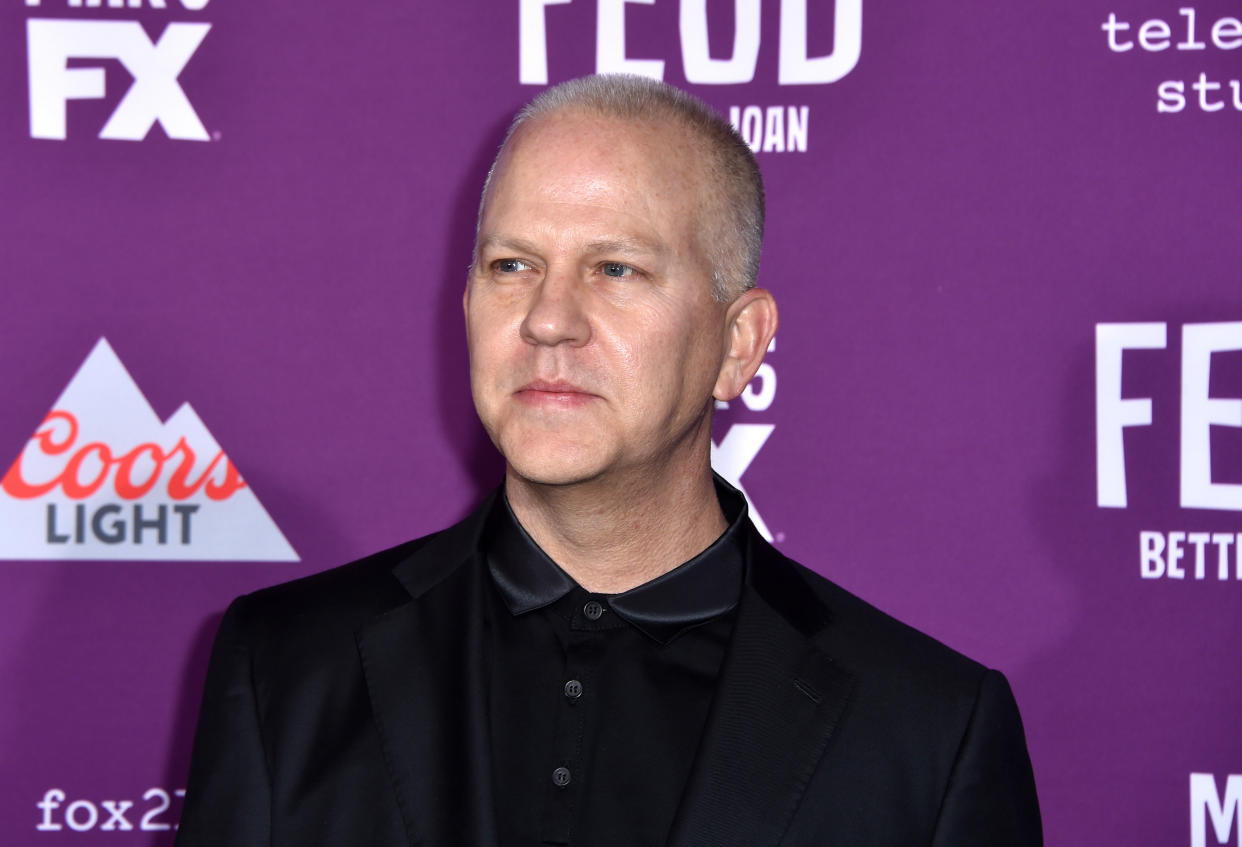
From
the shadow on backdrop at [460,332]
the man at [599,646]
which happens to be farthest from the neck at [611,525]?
the shadow on backdrop at [460,332]

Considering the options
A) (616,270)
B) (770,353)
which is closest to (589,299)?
(616,270)

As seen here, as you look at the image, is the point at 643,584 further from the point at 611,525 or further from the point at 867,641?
the point at 867,641

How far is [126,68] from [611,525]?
1557 millimetres

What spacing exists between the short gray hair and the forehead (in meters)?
0.02

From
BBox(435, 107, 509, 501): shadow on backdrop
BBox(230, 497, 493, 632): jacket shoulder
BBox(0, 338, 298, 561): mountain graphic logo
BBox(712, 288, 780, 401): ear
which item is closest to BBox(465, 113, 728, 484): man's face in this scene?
BBox(712, 288, 780, 401): ear

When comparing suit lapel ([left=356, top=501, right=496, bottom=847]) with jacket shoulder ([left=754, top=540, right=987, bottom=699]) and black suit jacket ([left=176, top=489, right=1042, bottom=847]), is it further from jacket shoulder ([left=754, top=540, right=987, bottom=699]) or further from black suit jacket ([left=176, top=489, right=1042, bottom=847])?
jacket shoulder ([left=754, top=540, right=987, bottom=699])

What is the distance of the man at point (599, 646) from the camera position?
1651mm

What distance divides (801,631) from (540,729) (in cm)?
39

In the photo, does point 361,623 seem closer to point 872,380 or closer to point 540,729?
point 540,729

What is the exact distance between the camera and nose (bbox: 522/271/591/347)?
1.64 m

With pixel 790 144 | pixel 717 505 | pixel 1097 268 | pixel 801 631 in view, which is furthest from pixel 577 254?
pixel 1097 268

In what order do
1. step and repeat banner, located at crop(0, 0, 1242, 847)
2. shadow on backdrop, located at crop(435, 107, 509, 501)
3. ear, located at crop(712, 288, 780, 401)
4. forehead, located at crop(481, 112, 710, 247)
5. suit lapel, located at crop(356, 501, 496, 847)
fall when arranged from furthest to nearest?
shadow on backdrop, located at crop(435, 107, 509, 501)
step and repeat banner, located at crop(0, 0, 1242, 847)
ear, located at crop(712, 288, 780, 401)
forehead, located at crop(481, 112, 710, 247)
suit lapel, located at crop(356, 501, 496, 847)

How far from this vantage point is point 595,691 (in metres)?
1.72

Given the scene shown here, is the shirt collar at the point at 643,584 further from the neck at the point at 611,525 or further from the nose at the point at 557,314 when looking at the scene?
the nose at the point at 557,314
